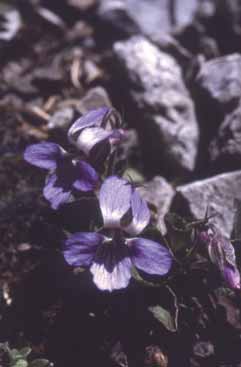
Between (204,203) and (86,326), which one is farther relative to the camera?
(204,203)

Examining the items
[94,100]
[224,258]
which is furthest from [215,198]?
[94,100]

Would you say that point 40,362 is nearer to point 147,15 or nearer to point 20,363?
point 20,363

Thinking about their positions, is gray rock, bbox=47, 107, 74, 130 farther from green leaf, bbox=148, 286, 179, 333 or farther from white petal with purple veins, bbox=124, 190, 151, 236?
green leaf, bbox=148, 286, 179, 333

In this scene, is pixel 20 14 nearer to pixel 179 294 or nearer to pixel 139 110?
pixel 139 110

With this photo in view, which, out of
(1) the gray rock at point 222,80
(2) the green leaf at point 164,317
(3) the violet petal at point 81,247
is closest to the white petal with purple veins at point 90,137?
(3) the violet petal at point 81,247

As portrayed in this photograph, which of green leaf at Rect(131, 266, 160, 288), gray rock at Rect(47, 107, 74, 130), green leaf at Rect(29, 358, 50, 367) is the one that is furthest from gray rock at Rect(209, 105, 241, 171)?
green leaf at Rect(29, 358, 50, 367)

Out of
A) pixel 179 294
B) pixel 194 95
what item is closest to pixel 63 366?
pixel 179 294
